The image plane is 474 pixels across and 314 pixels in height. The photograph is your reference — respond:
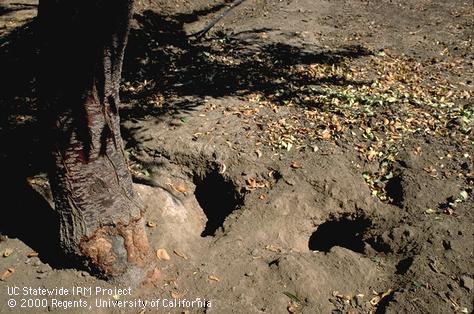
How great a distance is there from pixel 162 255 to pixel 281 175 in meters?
1.84

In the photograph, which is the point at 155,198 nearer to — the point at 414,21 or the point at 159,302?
the point at 159,302

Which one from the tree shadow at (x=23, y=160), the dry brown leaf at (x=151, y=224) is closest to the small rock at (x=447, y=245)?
the dry brown leaf at (x=151, y=224)

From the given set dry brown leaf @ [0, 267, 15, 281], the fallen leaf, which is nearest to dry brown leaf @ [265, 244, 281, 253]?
the fallen leaf

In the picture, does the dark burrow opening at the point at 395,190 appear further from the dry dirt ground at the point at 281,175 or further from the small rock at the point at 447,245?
the small rock at the point at 447,245

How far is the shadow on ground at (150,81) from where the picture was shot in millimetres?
4578

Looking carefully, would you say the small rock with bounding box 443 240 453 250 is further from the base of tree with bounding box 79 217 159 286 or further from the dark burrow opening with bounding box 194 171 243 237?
the base of tree with bounding box 79 217 159 286

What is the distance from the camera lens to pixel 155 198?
476cm

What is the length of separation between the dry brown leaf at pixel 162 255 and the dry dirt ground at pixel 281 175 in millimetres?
20

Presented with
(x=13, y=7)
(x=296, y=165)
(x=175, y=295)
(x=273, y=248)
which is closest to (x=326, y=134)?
(x=296, y=165)

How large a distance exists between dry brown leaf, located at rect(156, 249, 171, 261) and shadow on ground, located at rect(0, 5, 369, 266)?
997 mm

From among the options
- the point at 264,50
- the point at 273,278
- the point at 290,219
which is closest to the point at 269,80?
the point at 264,50

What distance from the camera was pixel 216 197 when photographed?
545 centimetres

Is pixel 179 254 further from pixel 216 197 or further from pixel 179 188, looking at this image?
pixel 216 197

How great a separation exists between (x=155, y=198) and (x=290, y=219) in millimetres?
1585
